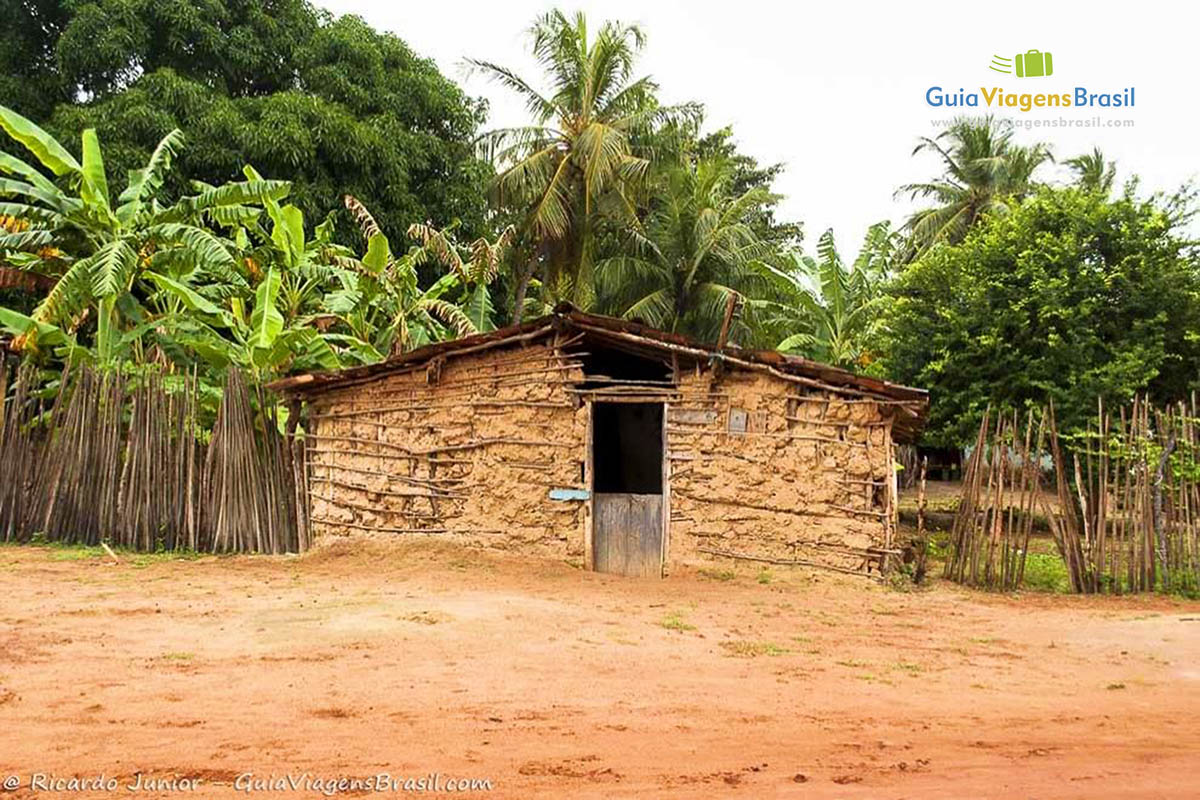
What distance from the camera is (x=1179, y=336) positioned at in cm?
1471

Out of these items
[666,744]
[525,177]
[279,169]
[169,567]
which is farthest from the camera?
[525,177]

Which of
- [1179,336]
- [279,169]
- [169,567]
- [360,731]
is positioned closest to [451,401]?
[169,567]

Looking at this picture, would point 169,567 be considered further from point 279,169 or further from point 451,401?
point 279,169

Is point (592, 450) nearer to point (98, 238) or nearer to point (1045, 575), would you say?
point (1045, 575)

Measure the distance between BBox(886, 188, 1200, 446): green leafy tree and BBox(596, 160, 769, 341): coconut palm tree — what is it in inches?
283

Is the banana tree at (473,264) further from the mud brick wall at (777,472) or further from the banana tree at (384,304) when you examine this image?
the mud brick wall at (777,472)

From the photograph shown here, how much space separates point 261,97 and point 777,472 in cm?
1383

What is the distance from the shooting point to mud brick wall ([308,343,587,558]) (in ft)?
34.5

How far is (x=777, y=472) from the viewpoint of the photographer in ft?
32.9

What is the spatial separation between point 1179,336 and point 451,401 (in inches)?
423

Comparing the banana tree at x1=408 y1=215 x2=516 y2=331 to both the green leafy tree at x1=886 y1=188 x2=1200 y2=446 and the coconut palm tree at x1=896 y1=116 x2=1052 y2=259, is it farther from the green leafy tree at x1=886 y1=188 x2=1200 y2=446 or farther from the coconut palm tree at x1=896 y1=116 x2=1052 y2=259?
the coconut palm tree at x1=896 y1=116 x2=1052 y2=259

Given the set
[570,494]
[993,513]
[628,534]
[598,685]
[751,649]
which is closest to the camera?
[598,685]

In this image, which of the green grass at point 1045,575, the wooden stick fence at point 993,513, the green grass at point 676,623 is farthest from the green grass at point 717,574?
the green grass at point 1045,575

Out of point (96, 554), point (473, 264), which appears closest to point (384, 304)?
point (473, 264)
